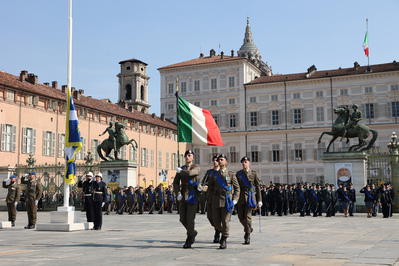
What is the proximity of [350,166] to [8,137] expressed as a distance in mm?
24886

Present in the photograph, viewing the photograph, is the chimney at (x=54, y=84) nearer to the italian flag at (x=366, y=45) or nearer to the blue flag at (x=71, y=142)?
the italian flag at (x=366, y=45)

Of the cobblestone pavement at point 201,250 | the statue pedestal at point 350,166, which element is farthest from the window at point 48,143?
the cobblestone pavement at point 201,250

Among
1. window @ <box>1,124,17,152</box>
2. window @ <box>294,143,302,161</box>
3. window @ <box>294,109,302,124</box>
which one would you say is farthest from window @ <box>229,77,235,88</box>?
window @ <box>1,124,17,152</box>

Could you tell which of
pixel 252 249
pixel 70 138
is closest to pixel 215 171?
pixel 252 249

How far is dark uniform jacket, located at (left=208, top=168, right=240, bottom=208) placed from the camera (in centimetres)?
952

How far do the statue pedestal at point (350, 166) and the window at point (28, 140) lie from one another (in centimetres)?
2393

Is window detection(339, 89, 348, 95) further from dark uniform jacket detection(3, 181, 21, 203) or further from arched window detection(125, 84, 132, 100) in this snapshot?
dark uniform jacket detection(3, 181, 21, 203)

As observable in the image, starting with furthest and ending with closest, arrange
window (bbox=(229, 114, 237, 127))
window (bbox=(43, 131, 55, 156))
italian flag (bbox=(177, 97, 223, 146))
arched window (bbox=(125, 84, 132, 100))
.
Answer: arched window (bbox=(125, 84, 132, 100)) → window (bbox=(229, 114, 237, 127)) → window (bbox=(43, 131, 55, 156)) → italian flag (bbox=(177, 97, 223, 146))

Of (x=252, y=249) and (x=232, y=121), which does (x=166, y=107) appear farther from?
(x=252, y=249)

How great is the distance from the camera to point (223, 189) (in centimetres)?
958

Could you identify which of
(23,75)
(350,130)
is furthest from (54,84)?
(350,130)

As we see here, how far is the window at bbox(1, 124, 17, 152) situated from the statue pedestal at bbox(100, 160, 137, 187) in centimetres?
1358

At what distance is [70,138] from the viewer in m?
13.6

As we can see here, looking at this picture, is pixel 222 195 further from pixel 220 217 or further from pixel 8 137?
pixel 8 137
